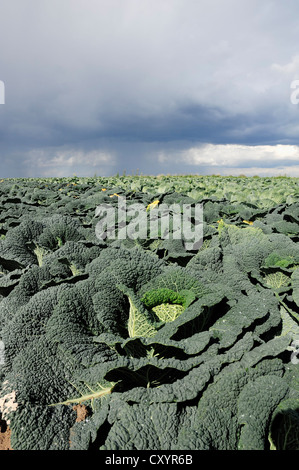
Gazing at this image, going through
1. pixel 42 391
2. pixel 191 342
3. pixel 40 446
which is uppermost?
pixel 191 342

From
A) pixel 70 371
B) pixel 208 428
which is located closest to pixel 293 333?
pixel 208 428

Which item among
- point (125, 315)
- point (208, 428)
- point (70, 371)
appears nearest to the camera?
point (208, 428)

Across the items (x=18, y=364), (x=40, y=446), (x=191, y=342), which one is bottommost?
(x=40, y=446)

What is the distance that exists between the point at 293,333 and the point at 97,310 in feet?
3.81

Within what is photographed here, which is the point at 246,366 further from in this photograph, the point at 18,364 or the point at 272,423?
the point at 18,364

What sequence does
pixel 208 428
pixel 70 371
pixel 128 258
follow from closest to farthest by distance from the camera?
1. pixel 208 428
2. pixel 70 371
3. pixel 128 258

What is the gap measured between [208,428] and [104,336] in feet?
2.05

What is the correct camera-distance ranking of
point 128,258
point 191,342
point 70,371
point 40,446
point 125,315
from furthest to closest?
point 128,258
point 125,315
point 70,371
point 191,342
point 40,446

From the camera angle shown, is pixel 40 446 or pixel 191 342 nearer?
pixel 40 446

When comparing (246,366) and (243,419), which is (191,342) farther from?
(243,419)

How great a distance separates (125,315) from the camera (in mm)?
1860

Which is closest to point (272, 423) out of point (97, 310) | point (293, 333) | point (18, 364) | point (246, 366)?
point (246, 366)

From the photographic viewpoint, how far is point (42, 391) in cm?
162

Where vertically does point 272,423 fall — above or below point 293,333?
below
